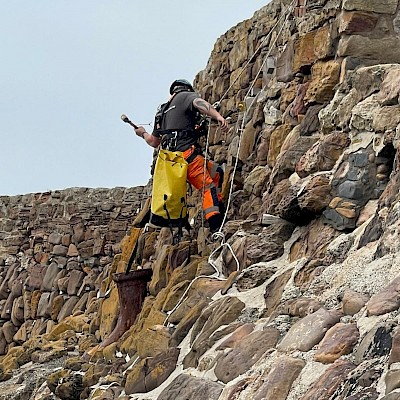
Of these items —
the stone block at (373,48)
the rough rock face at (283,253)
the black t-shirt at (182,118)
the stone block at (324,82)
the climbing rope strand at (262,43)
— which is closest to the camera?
the rough rock face at (283,253)

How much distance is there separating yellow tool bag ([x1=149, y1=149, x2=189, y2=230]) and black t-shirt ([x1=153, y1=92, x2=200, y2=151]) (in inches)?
5.9

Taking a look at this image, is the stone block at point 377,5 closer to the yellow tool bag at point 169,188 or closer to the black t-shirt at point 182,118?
the black t-shirt at point 182,118

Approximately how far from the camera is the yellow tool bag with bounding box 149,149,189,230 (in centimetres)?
498

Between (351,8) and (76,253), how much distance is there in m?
7.15

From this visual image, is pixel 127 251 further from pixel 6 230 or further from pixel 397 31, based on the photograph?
pixel 6 230

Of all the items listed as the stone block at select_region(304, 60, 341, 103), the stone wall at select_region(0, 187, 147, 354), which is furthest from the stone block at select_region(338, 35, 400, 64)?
the stone wall at select_region(0, 187, 147, 354)

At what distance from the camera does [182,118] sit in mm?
5234

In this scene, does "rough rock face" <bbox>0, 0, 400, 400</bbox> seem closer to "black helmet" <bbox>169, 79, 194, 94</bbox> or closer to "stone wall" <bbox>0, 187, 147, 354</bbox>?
"black helmet" <bbox>169, 79, 194, 94</bbox>

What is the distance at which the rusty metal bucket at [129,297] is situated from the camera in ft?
18.1

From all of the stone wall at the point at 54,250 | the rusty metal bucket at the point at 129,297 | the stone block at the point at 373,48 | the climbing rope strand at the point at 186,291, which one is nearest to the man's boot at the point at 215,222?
the climbing rope strand at the point at 186,291

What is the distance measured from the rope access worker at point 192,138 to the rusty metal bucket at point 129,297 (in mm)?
945

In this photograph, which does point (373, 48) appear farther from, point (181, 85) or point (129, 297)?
point (129, 297)

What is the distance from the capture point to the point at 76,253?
34.6 ft

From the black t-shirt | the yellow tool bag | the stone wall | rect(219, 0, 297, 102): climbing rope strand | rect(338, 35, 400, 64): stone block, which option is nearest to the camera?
rect(338, 35, 400, 64): stone block
